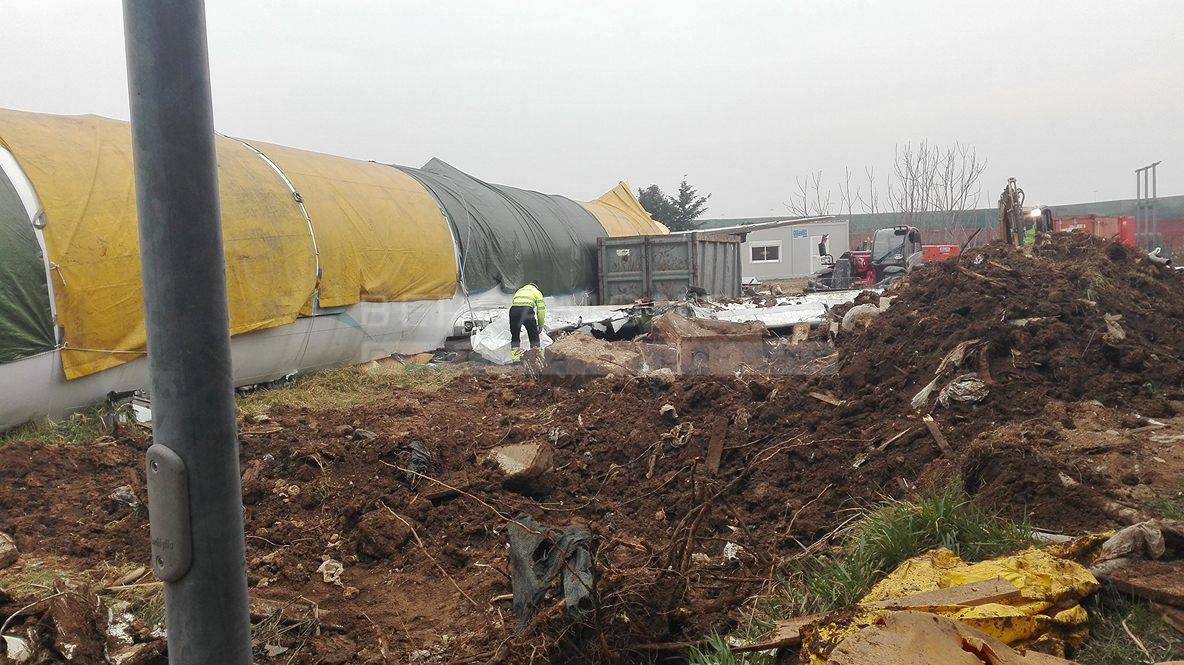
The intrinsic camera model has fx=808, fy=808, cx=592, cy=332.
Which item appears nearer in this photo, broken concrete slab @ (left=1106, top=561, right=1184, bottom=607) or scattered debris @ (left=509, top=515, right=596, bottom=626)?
broken concrete slab @ (left=1106, top=561, right=1184, bottom=607)

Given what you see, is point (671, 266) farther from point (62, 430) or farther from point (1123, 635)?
point (1123, 635)

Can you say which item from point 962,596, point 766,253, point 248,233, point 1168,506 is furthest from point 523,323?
point 766,253

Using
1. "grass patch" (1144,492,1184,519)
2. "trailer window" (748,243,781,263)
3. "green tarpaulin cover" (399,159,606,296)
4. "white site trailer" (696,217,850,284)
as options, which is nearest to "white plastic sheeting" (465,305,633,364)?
"green tarpaulin cover" (399,159,606,296)

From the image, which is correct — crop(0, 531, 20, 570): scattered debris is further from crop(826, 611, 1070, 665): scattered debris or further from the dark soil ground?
crop(826, 611, 1070, 665): scattered debris

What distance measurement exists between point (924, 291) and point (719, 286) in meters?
9.49

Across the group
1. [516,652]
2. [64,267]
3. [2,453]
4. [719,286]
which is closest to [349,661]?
[516,652]

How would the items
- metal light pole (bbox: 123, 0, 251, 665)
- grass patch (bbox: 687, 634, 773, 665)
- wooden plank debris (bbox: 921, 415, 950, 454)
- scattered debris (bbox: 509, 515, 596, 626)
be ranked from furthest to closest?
wooden plank debris (bbox: 921, 415, 950, 454)
scattered debris (bbox: 509, 515, 596, 626)
grass patch (bbox: 687, 634, 773, 665)
metal light pole (bbox: 123, 0, 251, 665)

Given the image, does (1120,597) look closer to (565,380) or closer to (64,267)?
(565,380)

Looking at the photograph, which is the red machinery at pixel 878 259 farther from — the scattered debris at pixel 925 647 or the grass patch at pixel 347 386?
the scattered debris at pixel 925 647

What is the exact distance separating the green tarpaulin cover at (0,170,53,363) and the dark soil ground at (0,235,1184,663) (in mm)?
1401

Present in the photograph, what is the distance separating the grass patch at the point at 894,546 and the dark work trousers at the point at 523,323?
29.0ft

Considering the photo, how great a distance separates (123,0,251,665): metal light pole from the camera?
1455mm

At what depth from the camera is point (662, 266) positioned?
57.6 feet

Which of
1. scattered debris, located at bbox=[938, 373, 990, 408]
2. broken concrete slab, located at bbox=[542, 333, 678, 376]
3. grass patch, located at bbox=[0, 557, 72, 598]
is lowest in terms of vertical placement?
grass patch, located at bbox=[0, 557, 72, 598]
